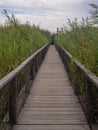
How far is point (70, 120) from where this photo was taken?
6328 millimetres

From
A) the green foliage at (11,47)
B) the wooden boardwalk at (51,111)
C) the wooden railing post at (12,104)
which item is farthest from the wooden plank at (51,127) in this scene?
the green foliage at (11,47)

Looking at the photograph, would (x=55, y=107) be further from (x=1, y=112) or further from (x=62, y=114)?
(x=1, y=112)

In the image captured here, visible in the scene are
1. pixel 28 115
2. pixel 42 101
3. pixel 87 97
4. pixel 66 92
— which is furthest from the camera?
pixel 66 92

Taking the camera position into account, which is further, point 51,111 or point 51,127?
point 51,111

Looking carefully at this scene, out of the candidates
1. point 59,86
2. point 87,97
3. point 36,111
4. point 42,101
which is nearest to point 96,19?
point 87,97

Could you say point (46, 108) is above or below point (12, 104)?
below

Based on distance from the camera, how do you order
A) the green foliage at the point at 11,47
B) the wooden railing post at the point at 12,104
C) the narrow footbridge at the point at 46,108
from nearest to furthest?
the narrow footbridge at the point at 46,108 → the wooden railing post at the point at 12,104 → the green foliage at the point at 11,47

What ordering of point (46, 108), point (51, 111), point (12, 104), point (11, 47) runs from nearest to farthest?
point (12, 104) → point (51, 111) → point (46, 108) → point (11, 47)

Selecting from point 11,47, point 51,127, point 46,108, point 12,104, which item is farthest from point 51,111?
point 11,47

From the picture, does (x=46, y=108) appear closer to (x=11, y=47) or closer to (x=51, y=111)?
(x=51, y=111)

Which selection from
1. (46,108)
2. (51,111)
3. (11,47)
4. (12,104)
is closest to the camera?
(12,104)

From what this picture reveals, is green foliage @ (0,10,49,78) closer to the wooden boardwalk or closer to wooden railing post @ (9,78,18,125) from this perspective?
→ wooden railing post @ (9,78,18,125)

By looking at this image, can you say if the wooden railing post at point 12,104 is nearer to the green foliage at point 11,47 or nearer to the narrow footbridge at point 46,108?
the narrow footbridge at point 46,108

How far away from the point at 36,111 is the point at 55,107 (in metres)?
0.53
